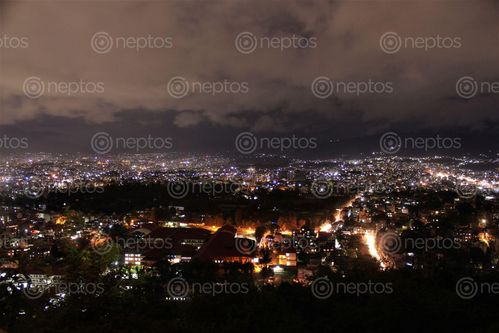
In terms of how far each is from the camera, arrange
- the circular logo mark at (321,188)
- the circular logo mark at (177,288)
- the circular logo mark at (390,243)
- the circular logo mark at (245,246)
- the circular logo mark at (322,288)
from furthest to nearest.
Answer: the circular logo mark at (321,188)
the circular logo mark at (245,246)
the circular logo mark at (390,243)
the circular logo mark at (177,288)
the circular logo mark at (322,288)

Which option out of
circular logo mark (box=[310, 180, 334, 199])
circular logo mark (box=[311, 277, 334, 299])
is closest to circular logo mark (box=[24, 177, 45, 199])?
circular logo mark (box=[310, 180, 334, 199])

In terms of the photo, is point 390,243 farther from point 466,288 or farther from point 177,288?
point 177,288

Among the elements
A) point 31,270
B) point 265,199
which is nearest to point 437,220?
point 265,199

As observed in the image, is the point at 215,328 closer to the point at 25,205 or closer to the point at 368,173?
the point at 25,205

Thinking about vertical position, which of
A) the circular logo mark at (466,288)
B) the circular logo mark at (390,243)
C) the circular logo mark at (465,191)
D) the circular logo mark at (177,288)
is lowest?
the circular logo mark at (466,288)

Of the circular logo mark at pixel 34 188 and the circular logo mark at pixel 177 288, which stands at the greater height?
the circular logo mark at pixel 34 188

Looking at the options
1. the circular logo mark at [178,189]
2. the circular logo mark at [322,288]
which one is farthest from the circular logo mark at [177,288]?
the circular logo mark at [178,189]

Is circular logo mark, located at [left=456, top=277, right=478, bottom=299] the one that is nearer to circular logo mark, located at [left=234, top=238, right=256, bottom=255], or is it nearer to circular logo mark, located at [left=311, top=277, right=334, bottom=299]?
circular logo mark, located at [left=311, top=277, right=334, bottom=299]

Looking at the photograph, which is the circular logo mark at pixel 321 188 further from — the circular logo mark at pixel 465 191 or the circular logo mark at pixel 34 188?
the circular logo mark at pixel 34 188
